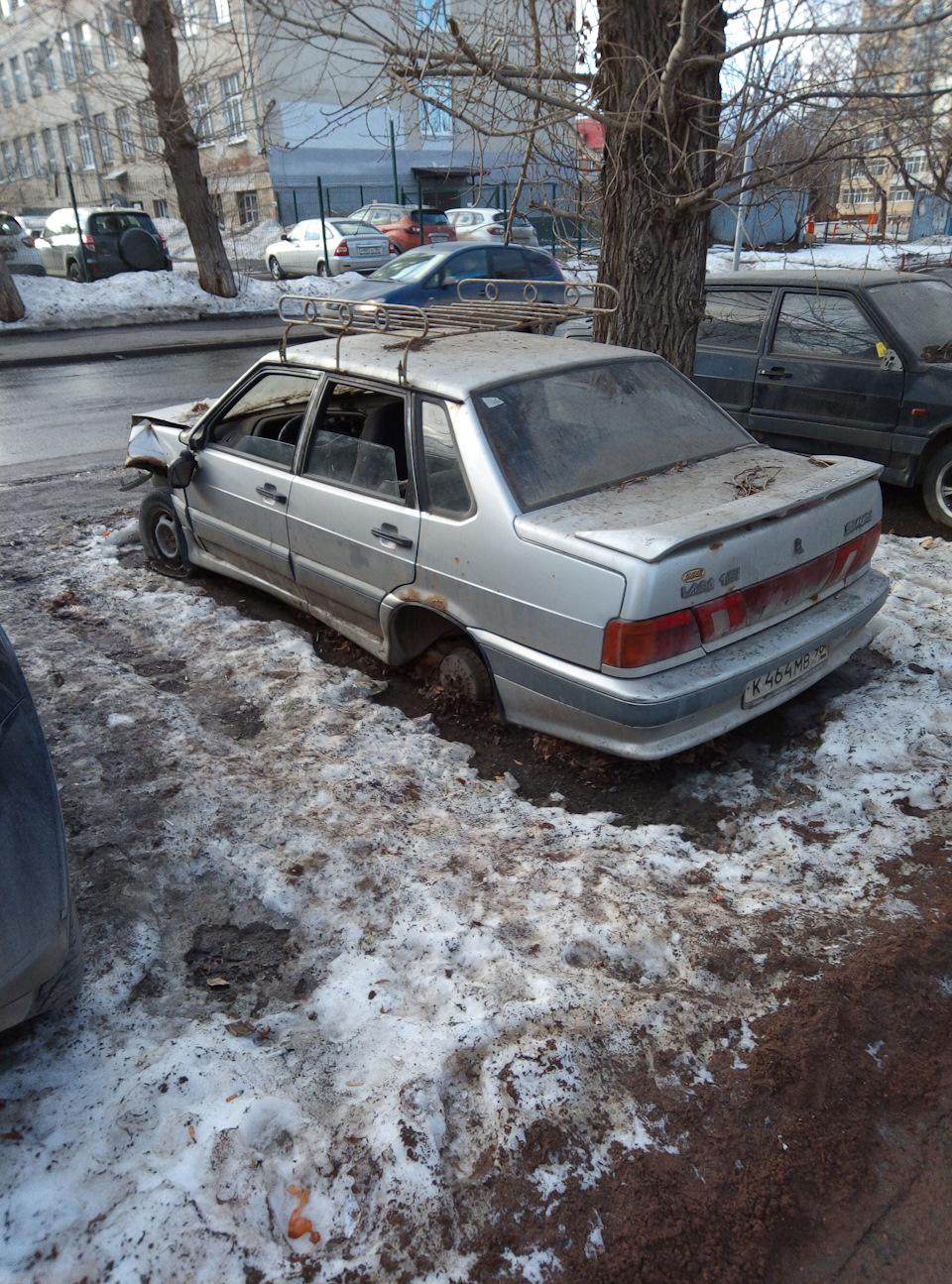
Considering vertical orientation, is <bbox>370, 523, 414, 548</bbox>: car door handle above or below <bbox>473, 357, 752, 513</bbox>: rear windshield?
below

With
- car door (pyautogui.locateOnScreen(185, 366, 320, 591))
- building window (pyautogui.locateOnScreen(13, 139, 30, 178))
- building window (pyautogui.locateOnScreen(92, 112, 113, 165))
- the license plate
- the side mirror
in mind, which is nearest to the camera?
the license plate

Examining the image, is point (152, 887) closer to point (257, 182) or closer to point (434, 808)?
point (434, 808)

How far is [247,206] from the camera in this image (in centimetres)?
3559

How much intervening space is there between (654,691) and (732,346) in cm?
481

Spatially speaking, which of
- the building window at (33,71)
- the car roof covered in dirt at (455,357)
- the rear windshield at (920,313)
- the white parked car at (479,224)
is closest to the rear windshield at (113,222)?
the white parked car at (479,224)

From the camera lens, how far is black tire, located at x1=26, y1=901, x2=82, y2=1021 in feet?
7.32

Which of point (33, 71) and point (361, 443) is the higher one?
point (33, 71)

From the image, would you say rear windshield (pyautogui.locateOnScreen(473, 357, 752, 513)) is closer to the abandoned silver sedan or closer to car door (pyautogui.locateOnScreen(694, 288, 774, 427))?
the abandoned silver sedan

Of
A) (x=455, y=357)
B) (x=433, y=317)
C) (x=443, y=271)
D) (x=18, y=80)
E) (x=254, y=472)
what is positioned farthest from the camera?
(x=18, y=80)

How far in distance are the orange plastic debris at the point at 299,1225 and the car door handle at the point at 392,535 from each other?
245 centimetres

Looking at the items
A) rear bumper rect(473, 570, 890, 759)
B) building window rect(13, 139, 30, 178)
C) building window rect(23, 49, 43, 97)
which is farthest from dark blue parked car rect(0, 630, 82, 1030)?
building window rect(13, 139, 30, 178)

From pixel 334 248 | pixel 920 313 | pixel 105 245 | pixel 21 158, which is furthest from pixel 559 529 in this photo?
pixel 21 158

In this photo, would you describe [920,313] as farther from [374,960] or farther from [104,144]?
[104,144]

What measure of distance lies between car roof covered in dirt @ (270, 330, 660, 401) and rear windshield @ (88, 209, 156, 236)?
20558 mm
